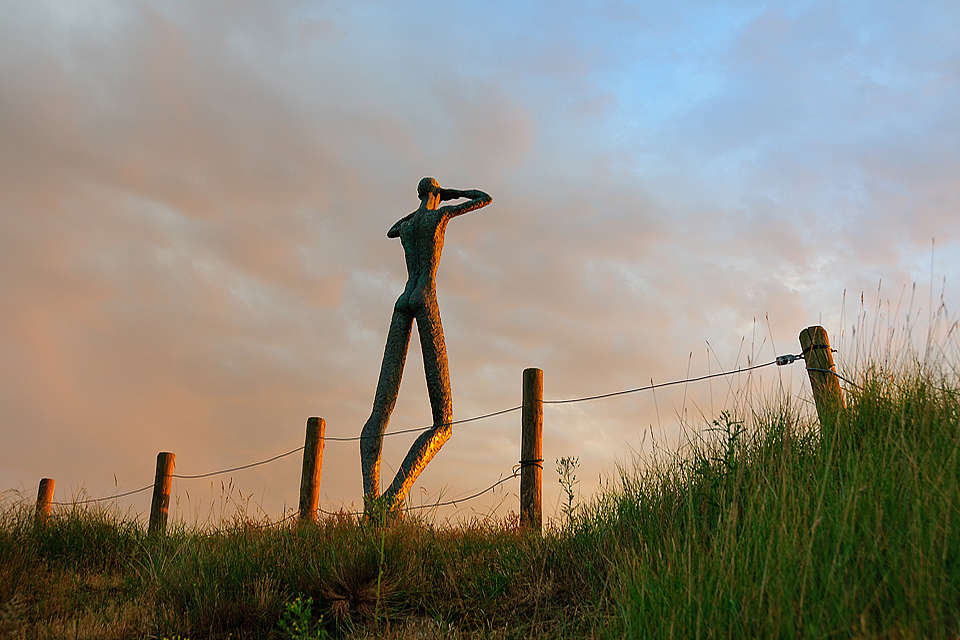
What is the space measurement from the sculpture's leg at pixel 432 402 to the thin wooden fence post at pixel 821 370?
3289 mm

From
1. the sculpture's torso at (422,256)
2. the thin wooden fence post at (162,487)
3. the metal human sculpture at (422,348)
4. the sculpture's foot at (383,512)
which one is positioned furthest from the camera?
the thin wooden fence post at (162,487)

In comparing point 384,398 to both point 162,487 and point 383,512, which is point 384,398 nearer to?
point 383,512

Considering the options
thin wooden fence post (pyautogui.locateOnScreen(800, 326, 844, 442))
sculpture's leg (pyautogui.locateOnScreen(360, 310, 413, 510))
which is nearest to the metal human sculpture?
sculpture's leg (pyautogui.locateOnScreen(360, 310, 413, 510))

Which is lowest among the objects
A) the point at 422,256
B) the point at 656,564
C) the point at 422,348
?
the point at 656,564

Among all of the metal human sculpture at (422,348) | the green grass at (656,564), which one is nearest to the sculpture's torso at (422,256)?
the metal human sculpture at (422,348)

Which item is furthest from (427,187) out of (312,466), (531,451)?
(312,466)

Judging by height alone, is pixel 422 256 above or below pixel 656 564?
above

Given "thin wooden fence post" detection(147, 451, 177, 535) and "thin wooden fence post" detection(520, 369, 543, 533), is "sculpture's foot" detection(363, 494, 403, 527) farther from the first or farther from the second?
"thin wooden fence post" detection(147, 451, 177, 535)

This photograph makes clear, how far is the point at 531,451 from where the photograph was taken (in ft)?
22.8

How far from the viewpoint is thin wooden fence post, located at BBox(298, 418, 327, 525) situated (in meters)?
8.59

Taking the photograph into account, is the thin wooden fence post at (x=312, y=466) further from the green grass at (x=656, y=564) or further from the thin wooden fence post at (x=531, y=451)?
the thin wooden fence post at (x=531, y=451)

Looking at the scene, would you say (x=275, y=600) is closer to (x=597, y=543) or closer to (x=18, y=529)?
(x=597, y=543)

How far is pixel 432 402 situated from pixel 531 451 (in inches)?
42.9

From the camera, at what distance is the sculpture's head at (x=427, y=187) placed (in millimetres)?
7836
